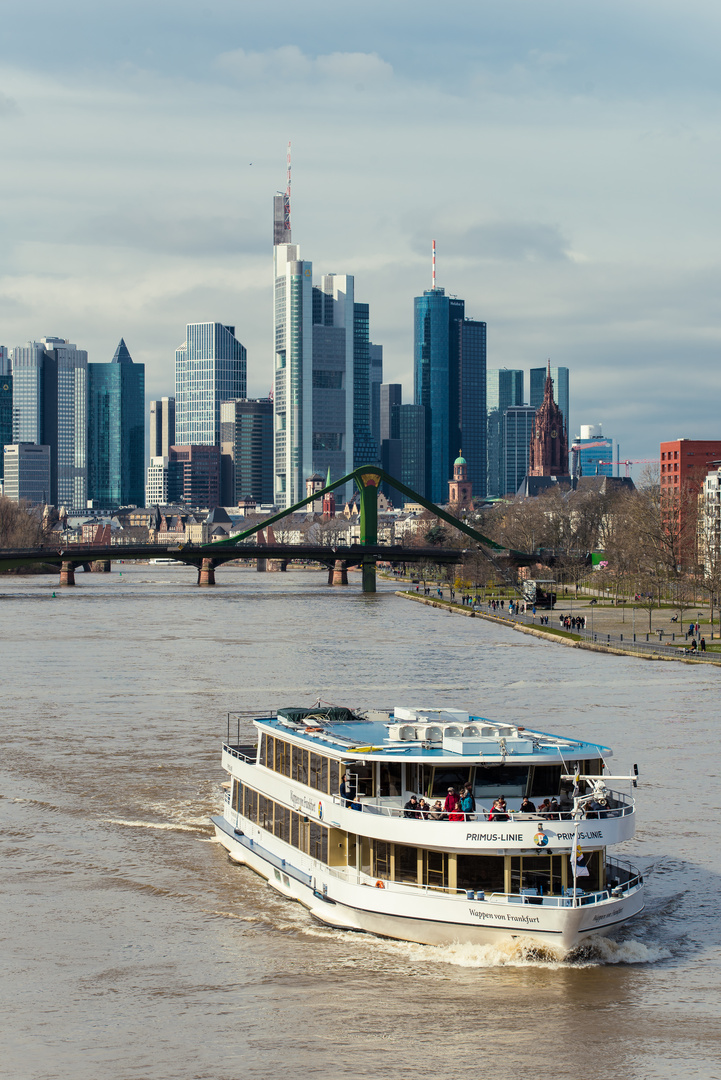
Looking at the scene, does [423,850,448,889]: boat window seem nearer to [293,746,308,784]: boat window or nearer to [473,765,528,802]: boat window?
[473,765,528,802]: boat window

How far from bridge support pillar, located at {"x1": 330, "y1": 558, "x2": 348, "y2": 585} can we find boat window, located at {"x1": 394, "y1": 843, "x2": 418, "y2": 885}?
4724 inches

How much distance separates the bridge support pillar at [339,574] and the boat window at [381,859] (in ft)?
393

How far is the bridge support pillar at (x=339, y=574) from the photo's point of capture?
140m

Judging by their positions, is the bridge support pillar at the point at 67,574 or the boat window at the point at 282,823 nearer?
the boat window at the point at 282,823

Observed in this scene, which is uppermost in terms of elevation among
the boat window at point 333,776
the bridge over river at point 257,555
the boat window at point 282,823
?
the bridge over river at point 257,555

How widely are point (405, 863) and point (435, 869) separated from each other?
1.76ft

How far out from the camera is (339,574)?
142 metres

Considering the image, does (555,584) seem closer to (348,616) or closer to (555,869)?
(348,616)

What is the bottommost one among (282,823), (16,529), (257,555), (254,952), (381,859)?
(254,952)

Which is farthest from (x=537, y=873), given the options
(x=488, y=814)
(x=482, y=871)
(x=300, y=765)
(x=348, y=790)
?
(x=300, y=765)

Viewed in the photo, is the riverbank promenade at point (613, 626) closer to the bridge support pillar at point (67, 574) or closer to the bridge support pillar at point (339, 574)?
the bridge support pillar at point (339, 574)

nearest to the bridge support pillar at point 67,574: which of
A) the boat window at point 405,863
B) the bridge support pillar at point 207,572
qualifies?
the bridge support pillar at point 207,572

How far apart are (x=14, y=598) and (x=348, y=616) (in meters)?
33.4

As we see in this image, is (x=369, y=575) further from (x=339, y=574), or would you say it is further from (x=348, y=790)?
(x=348, y=790)
